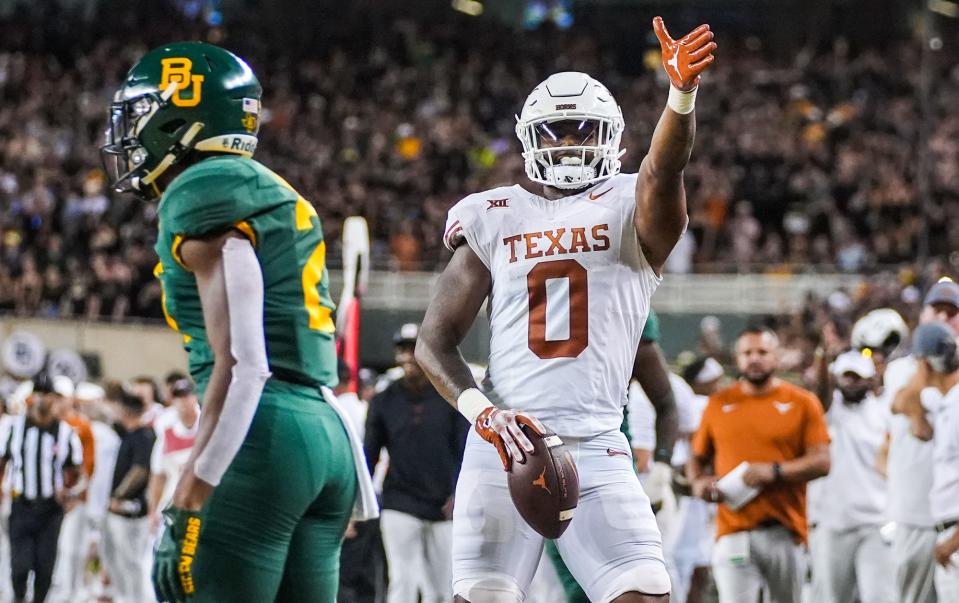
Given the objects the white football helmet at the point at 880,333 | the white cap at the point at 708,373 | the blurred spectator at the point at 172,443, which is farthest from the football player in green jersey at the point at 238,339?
the blurred spectator at the point at 172,443

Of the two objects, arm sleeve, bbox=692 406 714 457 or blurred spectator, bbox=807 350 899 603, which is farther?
blurred spectator, bbox=807 350 899 603

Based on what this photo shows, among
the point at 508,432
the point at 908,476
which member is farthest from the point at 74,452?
the point at 508,432

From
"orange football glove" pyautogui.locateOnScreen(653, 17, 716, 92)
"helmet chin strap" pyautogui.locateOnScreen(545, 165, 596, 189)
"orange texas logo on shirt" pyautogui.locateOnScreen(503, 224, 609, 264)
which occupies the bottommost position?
"orange texas logo on shirt" pyautogui.locateOnScreen(503, 224, 609, 264)

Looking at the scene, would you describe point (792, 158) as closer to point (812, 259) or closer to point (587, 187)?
point (812, 259)

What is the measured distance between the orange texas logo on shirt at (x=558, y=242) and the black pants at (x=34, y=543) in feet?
28.3

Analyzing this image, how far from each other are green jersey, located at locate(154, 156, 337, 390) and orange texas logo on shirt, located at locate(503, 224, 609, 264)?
0.76 meters

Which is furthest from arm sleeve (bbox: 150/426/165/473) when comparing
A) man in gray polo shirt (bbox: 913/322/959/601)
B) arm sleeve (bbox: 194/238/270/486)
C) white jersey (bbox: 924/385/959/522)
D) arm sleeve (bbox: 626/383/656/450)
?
arm sleeve (bbox: 194/238/270/486)

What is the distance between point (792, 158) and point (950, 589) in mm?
17228

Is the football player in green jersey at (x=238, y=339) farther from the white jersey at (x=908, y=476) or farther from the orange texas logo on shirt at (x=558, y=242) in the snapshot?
the white jersey at (x=908, y=476)

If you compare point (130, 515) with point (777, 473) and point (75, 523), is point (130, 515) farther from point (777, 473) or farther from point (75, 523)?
point (777, 473)

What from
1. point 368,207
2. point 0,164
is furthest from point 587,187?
point 0,164

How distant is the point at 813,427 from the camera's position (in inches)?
310

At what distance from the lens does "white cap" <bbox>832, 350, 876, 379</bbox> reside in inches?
351

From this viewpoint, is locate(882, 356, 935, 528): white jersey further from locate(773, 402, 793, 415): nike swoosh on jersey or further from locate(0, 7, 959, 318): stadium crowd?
locate(0, 7, 959, 318): stadium crowd
